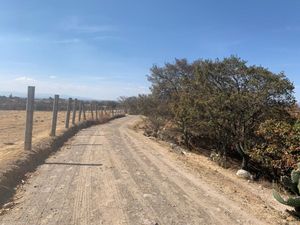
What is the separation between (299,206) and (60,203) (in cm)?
517

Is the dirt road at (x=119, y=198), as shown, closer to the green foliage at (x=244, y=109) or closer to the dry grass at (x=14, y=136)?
the dry grass at (x=14, y=136)

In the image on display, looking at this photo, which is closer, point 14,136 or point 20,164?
point 20,164

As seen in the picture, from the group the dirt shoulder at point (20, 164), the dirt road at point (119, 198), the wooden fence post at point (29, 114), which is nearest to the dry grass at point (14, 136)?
the dirt shoulder at point (20, 164)

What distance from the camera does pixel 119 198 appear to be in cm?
873

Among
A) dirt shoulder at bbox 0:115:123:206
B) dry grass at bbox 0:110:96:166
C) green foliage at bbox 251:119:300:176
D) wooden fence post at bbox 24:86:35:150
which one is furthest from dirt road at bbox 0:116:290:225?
green foliage at bbox 251:119:300:176

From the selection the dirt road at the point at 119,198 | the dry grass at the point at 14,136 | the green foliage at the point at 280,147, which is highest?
the green foliage at the point at 280,147

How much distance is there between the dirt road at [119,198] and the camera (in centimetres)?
739

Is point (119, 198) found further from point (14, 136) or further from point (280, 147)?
point (14, 136)

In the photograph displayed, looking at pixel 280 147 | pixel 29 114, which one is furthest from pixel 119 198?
pixel 280 147

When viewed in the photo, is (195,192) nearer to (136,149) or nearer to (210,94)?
(136,149)

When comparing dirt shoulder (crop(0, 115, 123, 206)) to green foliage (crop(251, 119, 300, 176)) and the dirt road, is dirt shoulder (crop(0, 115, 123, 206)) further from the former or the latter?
green foliage (crop(251, 119, 300, 176))

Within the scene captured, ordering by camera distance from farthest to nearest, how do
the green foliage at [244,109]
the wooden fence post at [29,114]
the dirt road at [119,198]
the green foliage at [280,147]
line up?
the green foliage at [244,109] → the green foliage at [280,147] → the wooden fence post at [29,114] → the dirt road at [119,198]

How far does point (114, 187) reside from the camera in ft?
32.1

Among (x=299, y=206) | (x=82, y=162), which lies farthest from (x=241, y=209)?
(x=82, y=162)
